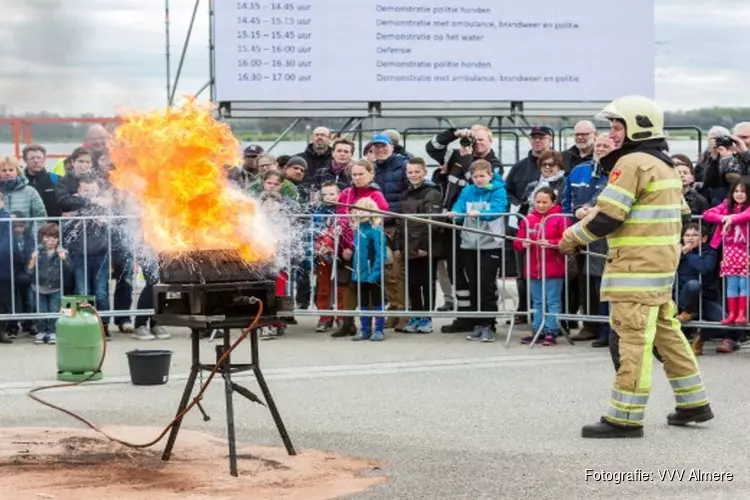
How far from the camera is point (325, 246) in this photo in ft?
44.5

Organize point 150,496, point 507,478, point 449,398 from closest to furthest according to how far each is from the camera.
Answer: point 150,496
point 507,478
point 449,398

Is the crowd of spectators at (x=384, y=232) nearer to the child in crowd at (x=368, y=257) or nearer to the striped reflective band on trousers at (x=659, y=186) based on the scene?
the child in crowd at (x=368, y=257)

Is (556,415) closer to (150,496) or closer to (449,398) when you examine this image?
(449,398)

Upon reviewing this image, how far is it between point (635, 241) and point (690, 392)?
106cm

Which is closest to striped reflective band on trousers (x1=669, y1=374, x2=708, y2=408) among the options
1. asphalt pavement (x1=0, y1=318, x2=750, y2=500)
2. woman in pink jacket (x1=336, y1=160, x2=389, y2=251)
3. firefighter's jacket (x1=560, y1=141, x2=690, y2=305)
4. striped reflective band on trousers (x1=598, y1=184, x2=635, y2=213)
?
asphalt pavement (x1=0, y1=318, x2=750, y2=500)

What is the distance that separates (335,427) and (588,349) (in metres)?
4.27

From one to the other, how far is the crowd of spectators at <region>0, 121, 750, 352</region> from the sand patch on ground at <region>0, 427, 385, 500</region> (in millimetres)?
4850

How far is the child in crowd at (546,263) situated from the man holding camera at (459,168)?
0.89 meters

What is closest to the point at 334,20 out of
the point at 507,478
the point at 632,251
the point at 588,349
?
the point at 588,349

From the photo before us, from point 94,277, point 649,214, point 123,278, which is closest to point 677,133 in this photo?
point 123,278

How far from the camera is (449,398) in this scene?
985 centimetres

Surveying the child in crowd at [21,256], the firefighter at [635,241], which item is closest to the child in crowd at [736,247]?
the firefighter at [635,241]

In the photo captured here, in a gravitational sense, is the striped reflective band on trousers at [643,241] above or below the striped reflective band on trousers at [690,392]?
above

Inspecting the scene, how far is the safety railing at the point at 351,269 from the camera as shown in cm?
1312
